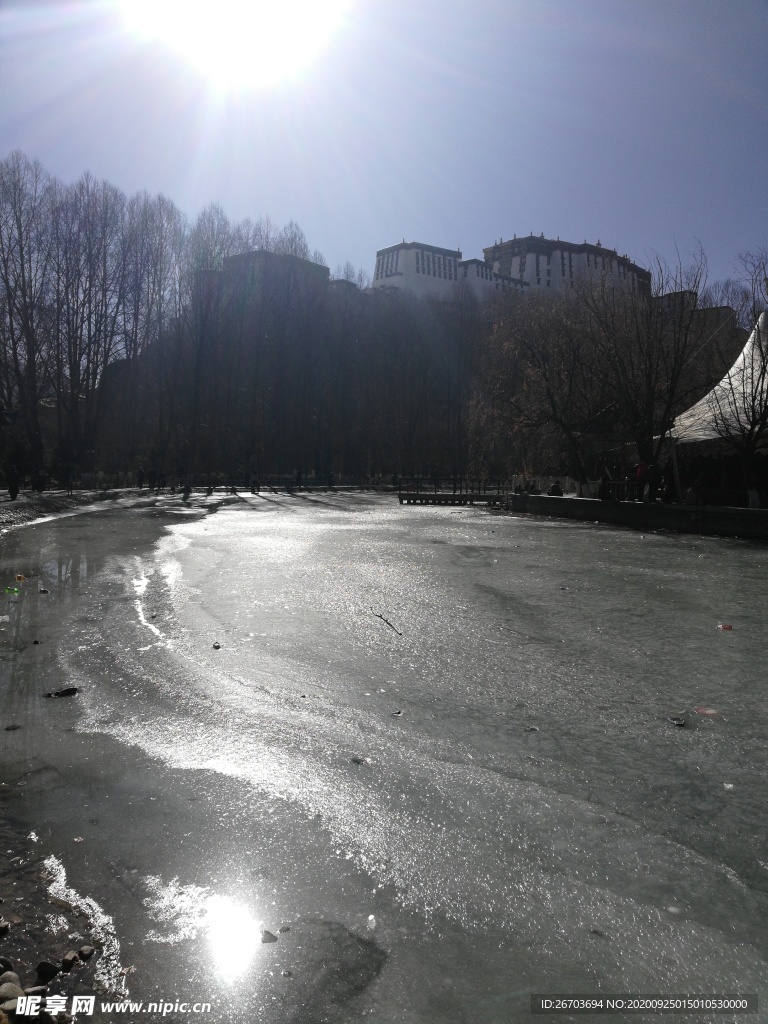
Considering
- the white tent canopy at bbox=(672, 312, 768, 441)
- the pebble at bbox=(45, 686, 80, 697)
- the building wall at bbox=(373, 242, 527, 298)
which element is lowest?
the pebble at bbox=(45, 686, 80, 697)

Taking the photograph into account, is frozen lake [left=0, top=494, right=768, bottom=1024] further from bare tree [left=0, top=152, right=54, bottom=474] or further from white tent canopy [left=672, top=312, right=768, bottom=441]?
bare tree [left=0, top=152, right=54, bottom=474]

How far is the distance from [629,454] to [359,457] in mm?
45971

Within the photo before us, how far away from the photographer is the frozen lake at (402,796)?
254 cm

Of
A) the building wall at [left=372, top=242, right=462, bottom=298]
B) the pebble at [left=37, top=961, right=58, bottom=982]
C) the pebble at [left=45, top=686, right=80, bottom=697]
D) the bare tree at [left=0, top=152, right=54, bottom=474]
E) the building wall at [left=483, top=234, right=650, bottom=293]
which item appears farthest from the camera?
the building wall at [left=483, top=234, right=650, bottom=293]

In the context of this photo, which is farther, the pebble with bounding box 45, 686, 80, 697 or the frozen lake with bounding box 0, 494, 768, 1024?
the pebble with bounding box 45, 686, 80, 697

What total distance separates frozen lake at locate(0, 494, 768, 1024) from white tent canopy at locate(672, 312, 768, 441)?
56.6 feet

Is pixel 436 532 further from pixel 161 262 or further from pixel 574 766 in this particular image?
pixel 161 262

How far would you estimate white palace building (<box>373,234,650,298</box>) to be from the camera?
13075 cm

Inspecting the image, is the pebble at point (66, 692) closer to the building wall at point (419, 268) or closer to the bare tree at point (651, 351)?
the bare tree at point (651, 351)

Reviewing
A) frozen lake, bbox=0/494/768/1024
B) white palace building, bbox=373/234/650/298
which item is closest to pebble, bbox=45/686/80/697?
frozen lake, bbox=0/494/768/1024

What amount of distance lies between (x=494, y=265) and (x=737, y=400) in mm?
129450

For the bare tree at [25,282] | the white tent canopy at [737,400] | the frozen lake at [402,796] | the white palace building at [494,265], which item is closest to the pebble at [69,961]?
the frozen lake at [402,796]

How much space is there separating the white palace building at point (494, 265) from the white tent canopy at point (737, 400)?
338ft

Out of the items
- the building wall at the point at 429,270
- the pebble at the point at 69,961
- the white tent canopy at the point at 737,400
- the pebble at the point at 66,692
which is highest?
the building wall at the point at 429,270
